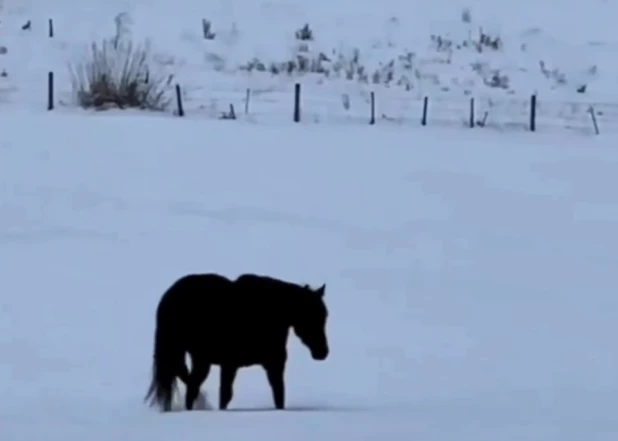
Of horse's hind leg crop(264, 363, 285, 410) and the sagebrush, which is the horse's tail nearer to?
horse's hind leg crop(264, 363, 285, 410)

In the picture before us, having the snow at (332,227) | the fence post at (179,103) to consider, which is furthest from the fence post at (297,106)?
the fence post at (179,103)

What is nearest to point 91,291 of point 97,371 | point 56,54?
point 97,371

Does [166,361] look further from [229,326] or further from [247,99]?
[247,99]

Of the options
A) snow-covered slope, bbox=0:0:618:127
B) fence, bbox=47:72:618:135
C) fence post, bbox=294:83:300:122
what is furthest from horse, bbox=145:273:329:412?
snow-covered slope, bbox=0:0:618:127

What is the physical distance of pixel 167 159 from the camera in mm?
21250

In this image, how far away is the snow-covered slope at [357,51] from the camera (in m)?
26.6

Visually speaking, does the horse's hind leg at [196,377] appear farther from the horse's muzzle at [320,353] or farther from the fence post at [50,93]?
the fence post at [50,93]

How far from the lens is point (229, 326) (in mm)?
8047

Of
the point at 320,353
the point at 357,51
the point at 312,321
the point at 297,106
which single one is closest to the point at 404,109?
the point at 297,106

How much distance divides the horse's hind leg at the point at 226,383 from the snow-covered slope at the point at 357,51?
16.3m

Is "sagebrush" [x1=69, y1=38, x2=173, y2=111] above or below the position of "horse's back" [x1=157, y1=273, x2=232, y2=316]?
below

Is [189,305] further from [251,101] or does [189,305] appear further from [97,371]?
[251,101]

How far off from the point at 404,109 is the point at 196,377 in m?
18.0

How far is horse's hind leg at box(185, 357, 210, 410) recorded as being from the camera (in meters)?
8.22
